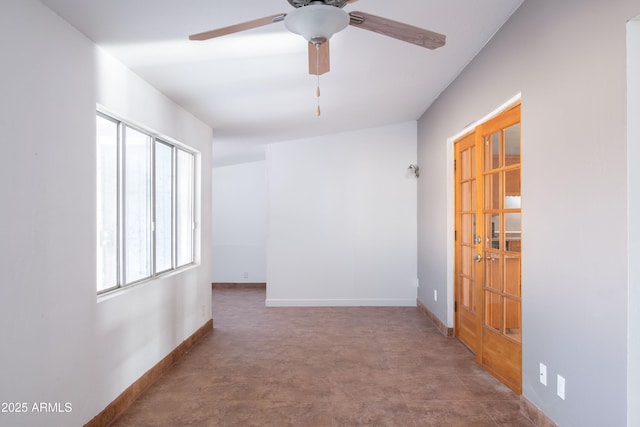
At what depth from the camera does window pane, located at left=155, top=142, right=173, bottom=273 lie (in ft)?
12.6

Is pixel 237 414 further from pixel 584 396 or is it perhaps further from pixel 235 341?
pixel 584 396

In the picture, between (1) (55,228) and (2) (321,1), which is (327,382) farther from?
(2) (321,1)

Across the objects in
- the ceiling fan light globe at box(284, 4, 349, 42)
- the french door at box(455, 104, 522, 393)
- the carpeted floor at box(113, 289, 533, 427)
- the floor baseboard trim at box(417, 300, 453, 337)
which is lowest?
the carpeted floor at box(113, 289, 533, 427)

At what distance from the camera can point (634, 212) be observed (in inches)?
72.7

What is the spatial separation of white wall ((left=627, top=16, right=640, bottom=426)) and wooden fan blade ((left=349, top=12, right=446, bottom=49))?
2.64 ft

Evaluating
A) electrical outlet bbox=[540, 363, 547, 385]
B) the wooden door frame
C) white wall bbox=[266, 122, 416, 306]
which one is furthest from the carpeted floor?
white wall bbox=[266, 122, 416, 306]

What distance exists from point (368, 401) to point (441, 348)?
1.51m

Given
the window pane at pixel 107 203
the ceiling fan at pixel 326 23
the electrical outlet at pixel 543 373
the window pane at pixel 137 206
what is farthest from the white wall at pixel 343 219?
the ceiling fan at pixel 326 23

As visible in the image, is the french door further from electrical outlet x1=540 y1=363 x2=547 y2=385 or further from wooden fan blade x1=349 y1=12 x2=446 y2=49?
wooden fan blade x1=349 y1=12 x2=446 y2=49

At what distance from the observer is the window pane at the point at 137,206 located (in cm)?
323

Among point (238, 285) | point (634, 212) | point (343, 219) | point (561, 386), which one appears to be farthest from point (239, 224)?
point (634, 212)

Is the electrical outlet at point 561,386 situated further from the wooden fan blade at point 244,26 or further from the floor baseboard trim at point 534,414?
the wooden fan blade at point 244,26

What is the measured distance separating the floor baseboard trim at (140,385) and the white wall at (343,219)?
2.11 meters

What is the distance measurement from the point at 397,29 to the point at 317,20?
1.41 ft
